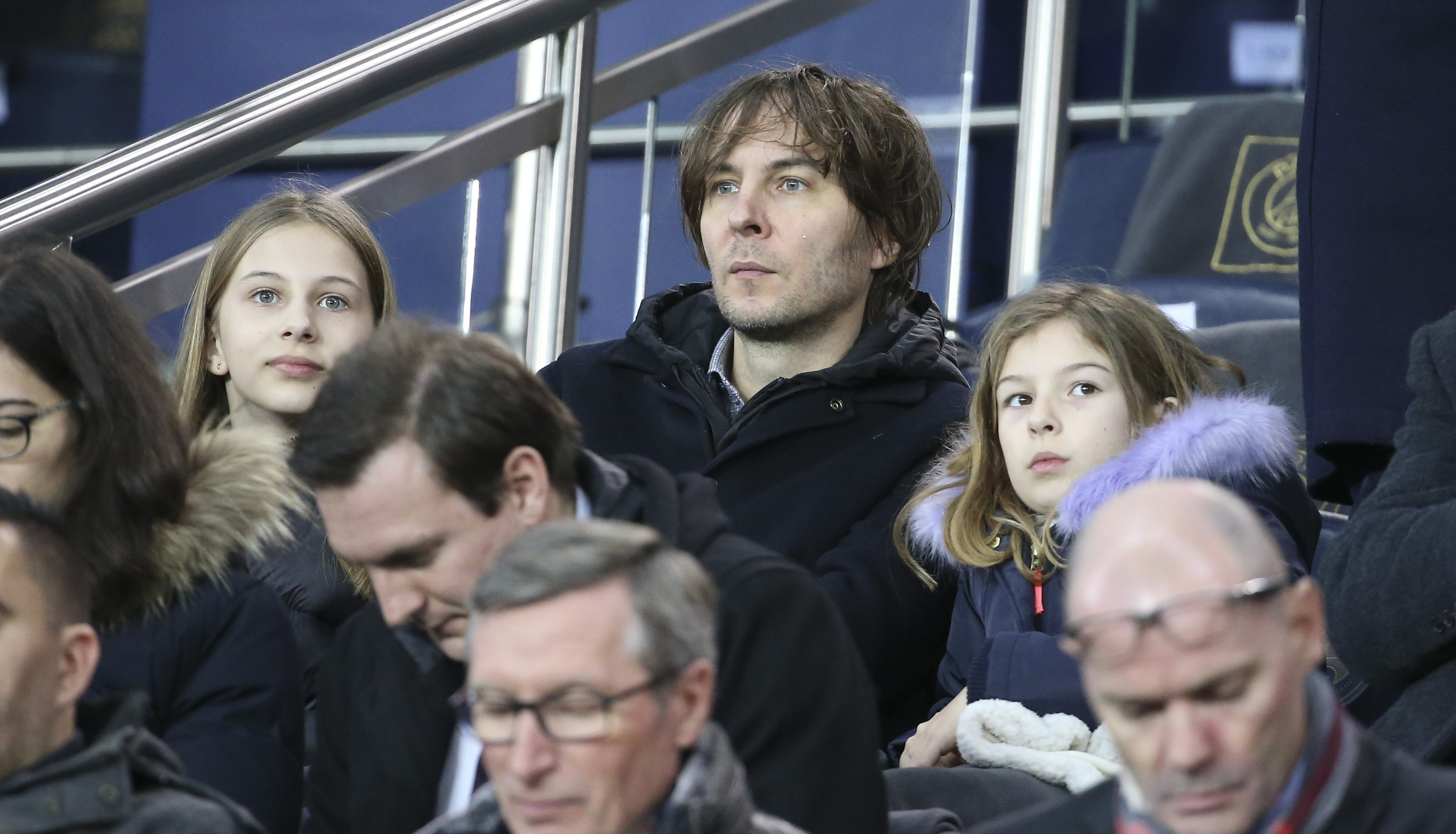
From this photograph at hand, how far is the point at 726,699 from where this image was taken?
2.10 m

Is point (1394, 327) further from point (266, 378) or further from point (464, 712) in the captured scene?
point (266, 378)

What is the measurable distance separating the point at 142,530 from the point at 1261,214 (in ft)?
9.13

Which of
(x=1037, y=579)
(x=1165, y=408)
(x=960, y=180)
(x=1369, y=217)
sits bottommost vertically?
(x=1037, y=579)

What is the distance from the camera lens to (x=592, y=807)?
1689 millimetres

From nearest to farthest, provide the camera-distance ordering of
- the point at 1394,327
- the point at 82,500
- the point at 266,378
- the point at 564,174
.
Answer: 1. the point at 82,500
2. the point at 1394,327
3. the point at 266,378
4. the point at 564,174

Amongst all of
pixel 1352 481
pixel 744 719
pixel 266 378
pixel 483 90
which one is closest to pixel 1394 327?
pixel 1352 481

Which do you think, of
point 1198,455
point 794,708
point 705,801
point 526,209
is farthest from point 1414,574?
point 526,209

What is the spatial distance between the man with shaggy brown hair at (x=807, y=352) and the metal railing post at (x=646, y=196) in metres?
0.27

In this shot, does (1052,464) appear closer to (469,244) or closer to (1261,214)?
(469,244)

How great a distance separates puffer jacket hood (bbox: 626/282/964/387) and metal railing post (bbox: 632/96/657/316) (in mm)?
239

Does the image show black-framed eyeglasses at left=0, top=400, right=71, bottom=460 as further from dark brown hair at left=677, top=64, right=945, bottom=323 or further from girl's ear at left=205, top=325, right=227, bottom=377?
dark brown hair at left=677, top=64, right=945, bottom=323

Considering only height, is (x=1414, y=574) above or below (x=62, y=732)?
above

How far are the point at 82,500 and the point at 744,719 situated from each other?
100cm

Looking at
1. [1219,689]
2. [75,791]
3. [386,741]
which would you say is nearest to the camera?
[1219,689]
